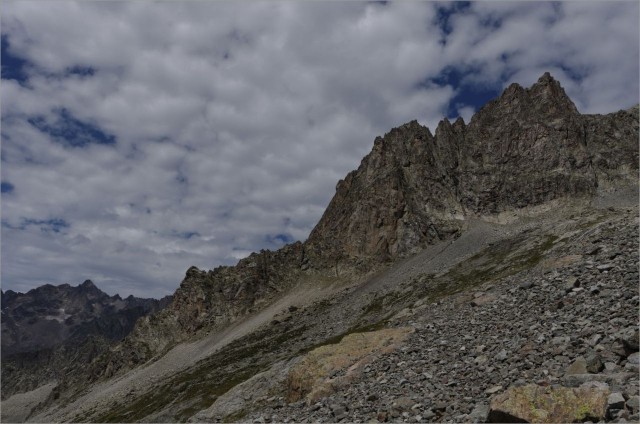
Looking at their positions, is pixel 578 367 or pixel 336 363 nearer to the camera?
pixel 578 367

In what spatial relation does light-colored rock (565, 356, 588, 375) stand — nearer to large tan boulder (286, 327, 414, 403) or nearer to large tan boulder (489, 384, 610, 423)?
large tan boulder (489, 384, 610, 423)

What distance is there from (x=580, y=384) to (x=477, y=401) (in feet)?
14.0

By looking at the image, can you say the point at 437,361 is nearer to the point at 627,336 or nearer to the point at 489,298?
the point at 627,336

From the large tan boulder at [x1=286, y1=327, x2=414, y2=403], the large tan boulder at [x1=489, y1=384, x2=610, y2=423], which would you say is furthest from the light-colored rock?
the large tan boulder at [x1=286, y1=327, x2=414, y2=403]

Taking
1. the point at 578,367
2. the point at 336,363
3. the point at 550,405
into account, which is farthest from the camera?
the point at 336,363

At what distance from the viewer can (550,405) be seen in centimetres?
1426

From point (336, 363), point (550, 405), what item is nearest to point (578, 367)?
point (550, 405)

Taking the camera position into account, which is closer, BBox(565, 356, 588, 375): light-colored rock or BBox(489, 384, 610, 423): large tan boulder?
BBox(489, 384, 610, 423): large tan boulder

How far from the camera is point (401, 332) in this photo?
122 feet

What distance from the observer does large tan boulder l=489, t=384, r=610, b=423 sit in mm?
13430

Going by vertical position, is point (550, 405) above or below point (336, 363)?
below

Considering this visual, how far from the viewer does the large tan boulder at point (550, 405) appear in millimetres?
13430

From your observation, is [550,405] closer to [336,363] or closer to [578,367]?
[578,367]

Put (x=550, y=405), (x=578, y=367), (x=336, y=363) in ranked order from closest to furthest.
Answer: (x=550, y=405)
(x=578, y=367)
(x=336, y=363)
